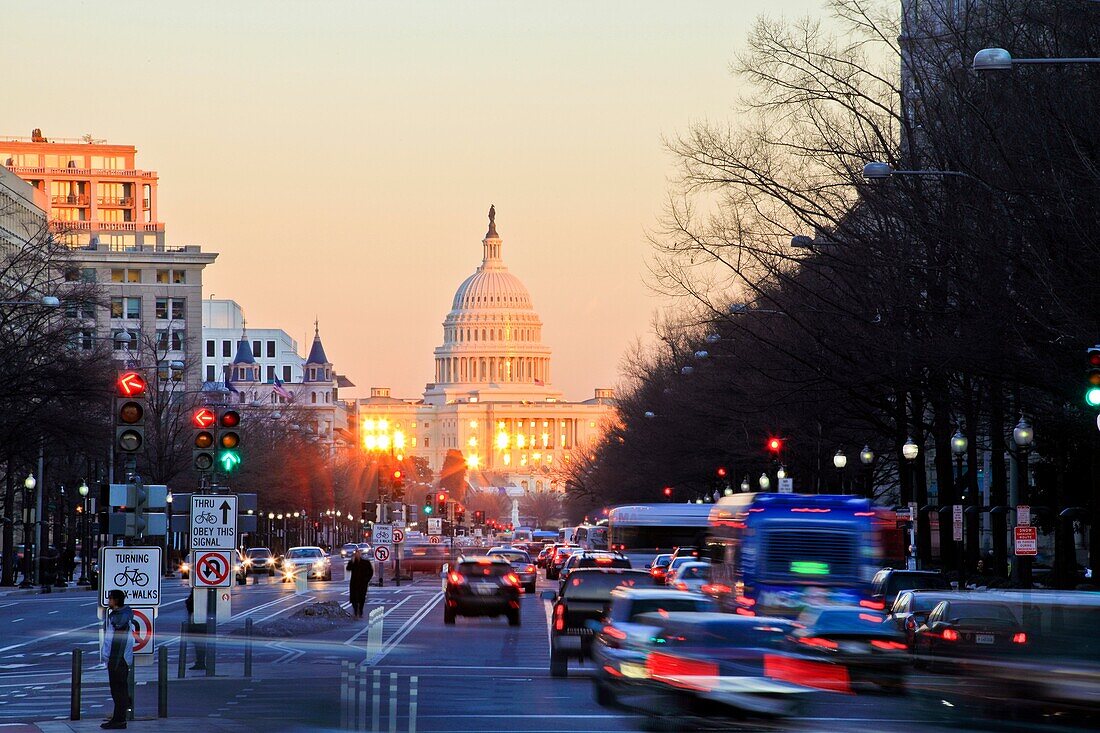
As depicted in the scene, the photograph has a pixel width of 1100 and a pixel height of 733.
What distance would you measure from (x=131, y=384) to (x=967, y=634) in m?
11.3

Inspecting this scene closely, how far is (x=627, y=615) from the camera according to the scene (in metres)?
22.9

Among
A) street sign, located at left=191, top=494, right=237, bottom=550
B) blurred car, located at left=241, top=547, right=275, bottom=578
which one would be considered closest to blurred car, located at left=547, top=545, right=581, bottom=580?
blurred car, located at left=241, top=547, right=275, bottom=578

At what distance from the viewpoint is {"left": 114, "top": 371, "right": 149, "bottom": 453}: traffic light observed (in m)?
26.0

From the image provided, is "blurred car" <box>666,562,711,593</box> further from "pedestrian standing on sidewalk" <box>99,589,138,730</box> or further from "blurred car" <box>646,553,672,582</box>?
"pedestrian standing on sidewalk" <box>99,589,138,730</box>

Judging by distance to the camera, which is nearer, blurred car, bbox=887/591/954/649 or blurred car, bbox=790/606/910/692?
blurred car, bbox=790/606/910/692

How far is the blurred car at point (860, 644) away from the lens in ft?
86.4

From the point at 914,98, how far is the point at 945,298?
14.5 feet

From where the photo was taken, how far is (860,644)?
2697cm

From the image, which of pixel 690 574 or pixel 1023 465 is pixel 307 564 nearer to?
pixel 1023 465

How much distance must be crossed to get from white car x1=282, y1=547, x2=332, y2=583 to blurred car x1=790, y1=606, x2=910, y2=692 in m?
57.7

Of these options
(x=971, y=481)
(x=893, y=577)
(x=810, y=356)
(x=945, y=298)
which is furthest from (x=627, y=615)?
(x=971, y=481)

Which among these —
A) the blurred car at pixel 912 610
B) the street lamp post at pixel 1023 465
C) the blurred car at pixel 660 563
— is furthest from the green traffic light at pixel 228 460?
the blurred car at pixel 660 563

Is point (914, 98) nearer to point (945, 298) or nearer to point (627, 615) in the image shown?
point (945, 298)

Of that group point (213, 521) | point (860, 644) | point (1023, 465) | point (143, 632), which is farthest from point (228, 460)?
point (1023, 465)
